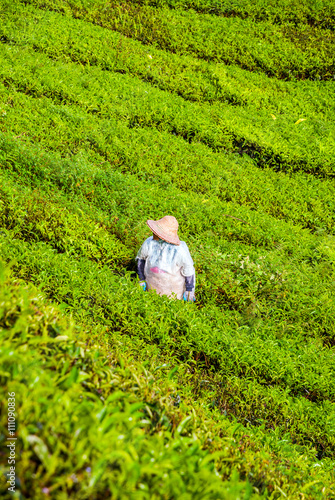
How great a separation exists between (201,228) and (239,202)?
175 cm

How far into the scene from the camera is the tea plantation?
2.22m

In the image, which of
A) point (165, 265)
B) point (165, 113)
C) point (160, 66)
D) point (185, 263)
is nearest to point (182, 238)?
point (185, 263)

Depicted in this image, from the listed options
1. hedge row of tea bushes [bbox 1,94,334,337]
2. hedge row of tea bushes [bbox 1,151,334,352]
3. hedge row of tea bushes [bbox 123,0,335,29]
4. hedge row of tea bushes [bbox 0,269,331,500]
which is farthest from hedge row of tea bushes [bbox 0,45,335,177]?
hedge row of tea bushes [bbox 0,269,331,500]

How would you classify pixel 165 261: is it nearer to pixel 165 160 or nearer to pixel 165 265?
pixel 165 265

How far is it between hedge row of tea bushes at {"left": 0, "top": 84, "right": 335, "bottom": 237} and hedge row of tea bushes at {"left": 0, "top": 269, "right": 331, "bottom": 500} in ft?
19.6

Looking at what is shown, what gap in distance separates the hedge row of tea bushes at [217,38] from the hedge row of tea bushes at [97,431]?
12.9 m

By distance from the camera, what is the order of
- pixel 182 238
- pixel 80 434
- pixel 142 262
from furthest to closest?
1. pixel 182 238
2. pixel 142 262
3. pixel 80 434

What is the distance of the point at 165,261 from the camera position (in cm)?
592

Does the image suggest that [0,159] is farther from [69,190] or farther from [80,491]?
[80,491]

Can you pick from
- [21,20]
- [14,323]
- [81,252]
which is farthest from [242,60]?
[14,323]

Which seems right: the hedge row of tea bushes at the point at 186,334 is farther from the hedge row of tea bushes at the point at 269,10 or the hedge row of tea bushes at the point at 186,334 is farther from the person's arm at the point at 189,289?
the hedge row of tea bushes at the point at 269,10

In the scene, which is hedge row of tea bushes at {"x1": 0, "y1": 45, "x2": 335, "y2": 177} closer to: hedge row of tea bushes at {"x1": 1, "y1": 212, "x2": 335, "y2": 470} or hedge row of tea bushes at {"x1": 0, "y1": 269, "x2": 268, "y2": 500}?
hedge row of tea bushes at {"x1": 1, "y1": 212, "x2": 335, "y2": 470}

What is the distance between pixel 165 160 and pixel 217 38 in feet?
24.1

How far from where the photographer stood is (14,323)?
2.80 m
